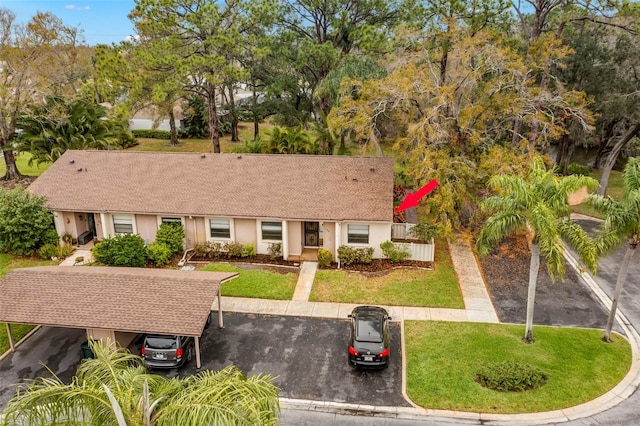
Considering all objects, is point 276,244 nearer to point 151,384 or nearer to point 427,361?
point 427,361

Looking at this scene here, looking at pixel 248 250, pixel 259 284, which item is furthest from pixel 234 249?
pixel 259 284

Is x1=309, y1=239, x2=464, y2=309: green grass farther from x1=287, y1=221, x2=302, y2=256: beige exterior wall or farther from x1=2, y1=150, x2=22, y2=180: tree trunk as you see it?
x1=2, y1=150, x2=22, y2=180: tree trunk

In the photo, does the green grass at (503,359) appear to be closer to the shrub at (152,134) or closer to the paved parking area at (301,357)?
the paved parking area at (301,357)

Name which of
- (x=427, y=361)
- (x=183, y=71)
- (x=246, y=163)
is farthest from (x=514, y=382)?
(x=183, y=71)

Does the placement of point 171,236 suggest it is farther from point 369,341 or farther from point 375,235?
point 369,341

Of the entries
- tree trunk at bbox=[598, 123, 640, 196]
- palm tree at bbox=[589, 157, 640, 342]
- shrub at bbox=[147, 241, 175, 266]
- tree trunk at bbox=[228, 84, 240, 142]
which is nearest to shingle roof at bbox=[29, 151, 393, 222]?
shrub at bbox=[147, 241, 175, 266]

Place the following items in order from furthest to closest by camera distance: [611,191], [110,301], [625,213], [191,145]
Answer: [191,145] → [611,191] → [110,301] → [625,213]
